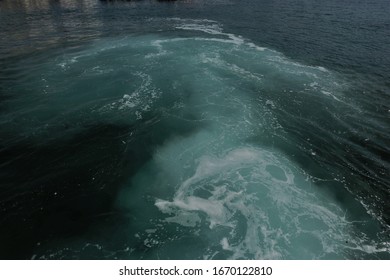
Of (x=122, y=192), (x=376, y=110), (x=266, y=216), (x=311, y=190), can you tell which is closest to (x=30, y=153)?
(x=122, y=192)

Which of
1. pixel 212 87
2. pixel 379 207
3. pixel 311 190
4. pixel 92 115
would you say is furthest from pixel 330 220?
pixel 92 115

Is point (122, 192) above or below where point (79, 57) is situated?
below

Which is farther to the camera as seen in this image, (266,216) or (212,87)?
(212,87)

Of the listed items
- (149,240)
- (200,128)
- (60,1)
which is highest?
(60,1)

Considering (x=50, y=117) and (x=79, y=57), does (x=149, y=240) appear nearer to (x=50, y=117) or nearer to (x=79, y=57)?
(x=50, y=117)

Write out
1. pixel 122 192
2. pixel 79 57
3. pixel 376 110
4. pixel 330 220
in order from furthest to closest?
1. pixel 79 57
2. pixel 376 110
3. pixel 122 192
4. pixel 330 220

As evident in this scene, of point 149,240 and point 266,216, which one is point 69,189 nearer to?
point 149,240

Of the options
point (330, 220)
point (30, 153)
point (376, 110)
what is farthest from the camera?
point (376, 110)
